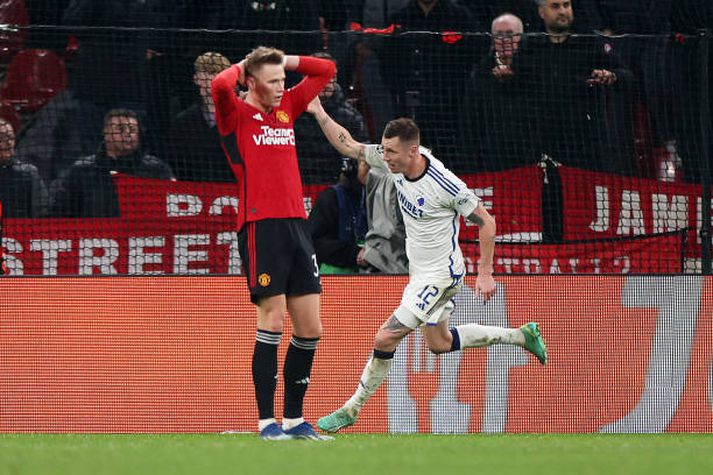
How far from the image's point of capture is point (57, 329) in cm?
1102

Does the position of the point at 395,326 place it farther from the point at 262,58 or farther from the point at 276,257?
the point at 262,58

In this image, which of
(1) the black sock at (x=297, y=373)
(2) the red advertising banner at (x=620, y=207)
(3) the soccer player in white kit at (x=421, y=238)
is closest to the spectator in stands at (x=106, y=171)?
(3) the soccer player in white kit at (x=421, y=238)

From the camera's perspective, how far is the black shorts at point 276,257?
8.75 metres

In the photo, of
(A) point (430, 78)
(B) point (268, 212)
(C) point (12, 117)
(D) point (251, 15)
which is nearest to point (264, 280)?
(B) point (268, 212)

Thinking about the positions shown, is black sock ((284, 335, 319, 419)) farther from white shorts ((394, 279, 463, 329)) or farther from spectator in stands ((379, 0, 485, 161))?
spectator in stands ((379, 0, 485, 161))

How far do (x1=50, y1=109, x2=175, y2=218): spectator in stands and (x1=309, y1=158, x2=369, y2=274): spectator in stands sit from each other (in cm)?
120

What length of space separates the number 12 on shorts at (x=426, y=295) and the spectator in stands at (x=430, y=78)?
162 centimetres

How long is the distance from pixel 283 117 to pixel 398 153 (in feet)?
3.23

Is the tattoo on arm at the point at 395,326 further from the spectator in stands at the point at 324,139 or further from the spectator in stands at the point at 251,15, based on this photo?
the spectator in stands at the point at 251,15

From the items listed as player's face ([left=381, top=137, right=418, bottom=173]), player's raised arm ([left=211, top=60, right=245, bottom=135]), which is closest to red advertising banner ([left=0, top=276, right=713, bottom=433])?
player's face ([left=381, top=137, right=418, bottom=173])

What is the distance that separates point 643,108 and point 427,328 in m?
2.62

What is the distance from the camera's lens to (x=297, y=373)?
909cm

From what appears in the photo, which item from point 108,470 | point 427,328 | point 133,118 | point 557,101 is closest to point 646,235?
point 557,101

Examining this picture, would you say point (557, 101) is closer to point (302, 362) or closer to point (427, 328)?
point (427, 328)
